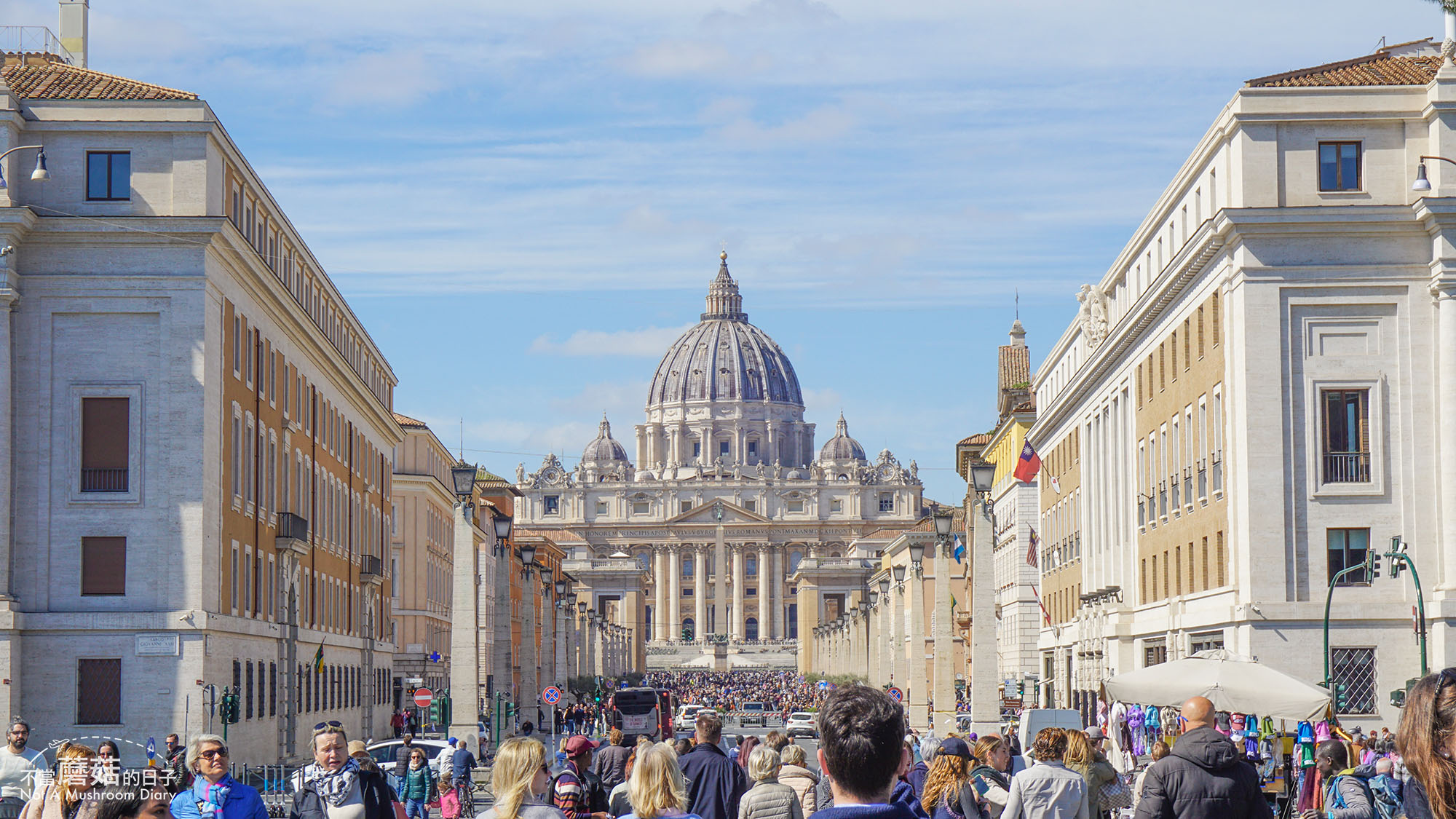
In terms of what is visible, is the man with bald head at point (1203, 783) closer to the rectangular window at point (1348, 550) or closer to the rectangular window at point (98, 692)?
the rectangular window at point (1348, 550)

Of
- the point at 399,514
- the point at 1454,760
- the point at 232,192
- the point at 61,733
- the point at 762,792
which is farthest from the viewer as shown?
the point at 399,514

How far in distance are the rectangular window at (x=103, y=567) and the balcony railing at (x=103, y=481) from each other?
1.00m

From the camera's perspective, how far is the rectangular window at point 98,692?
3991 cm

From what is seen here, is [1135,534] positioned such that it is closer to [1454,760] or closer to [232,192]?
[232,192]

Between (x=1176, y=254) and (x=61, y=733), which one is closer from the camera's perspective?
(x=61, y=733)

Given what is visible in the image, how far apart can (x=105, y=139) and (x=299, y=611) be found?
17567mm

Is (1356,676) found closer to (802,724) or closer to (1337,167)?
(1337,167)

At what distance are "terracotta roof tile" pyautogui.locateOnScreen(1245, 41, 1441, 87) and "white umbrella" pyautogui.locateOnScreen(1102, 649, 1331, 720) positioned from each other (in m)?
20.0

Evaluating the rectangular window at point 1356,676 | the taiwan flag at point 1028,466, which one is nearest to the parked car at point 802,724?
the taiwan flag at point 1028,466

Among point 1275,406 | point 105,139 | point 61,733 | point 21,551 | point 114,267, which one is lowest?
point 61,733

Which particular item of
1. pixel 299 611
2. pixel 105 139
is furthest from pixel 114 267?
pixel 299 611

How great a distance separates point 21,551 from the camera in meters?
40.4

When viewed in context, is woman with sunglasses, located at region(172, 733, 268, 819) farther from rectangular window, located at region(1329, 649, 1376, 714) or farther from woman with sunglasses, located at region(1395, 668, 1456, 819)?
rectangular window, located at region(1329, 649, 1376, 714)

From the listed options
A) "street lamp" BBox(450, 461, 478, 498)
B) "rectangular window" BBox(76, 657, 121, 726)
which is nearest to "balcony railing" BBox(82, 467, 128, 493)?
"rectangular window" BBox(76, 657, 121, 726)
